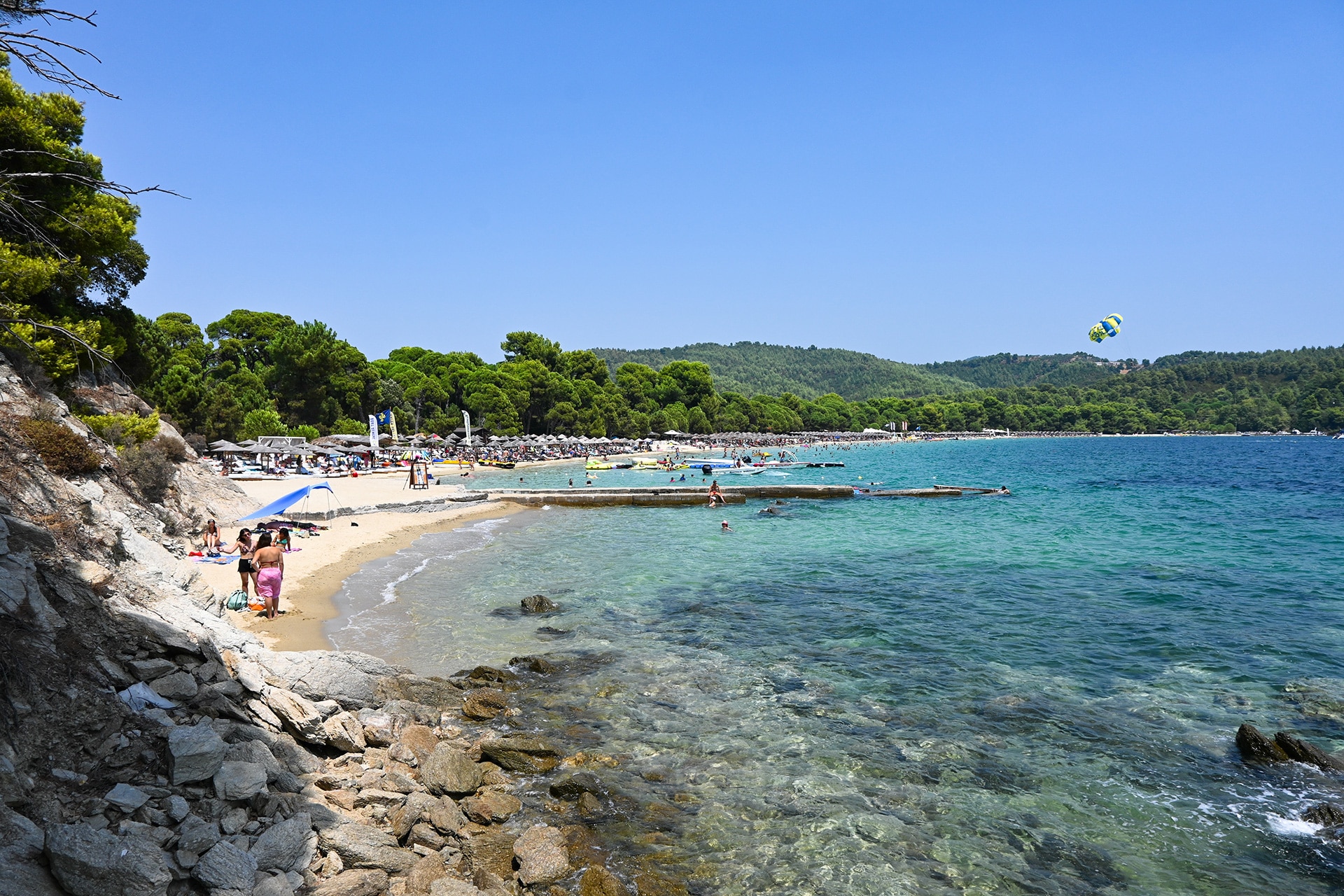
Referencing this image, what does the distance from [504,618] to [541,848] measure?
8.55 meters

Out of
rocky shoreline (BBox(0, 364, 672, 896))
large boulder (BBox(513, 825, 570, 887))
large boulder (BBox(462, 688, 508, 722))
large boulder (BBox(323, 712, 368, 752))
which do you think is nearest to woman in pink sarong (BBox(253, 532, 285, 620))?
rocky shoreline (BBox(0, 364, 672, 896))

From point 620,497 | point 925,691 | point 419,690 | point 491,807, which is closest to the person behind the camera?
point 491,807

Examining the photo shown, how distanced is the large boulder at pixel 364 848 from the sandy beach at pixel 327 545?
21.6 ft

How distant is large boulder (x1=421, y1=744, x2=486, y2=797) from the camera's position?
23.8ft

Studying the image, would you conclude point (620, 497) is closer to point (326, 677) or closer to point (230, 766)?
point (326, 677)

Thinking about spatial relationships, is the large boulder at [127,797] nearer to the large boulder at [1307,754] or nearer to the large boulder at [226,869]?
the large boulder at [226,869]

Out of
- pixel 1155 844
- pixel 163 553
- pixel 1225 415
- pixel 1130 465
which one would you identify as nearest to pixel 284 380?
pixel 163 553

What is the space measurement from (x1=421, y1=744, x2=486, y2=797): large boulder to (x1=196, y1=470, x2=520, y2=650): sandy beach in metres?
5.35

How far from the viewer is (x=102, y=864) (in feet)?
14.0

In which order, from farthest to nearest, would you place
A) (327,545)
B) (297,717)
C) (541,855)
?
(327,545)
(297,717)
(541,855)

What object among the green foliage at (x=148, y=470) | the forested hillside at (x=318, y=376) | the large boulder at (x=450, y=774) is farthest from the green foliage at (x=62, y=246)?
the large boulder at (x=450, y=774)

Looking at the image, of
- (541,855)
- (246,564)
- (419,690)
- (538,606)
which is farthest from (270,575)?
(541,855)

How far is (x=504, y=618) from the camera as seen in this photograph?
48.2 ft

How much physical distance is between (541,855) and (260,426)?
56211 mm
